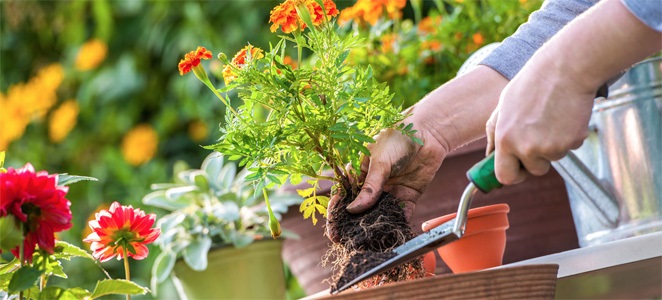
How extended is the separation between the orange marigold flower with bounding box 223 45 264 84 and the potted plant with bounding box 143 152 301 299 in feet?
2.39

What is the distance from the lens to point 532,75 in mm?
810

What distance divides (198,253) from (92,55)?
1.77 m

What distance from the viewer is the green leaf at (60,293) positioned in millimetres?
955

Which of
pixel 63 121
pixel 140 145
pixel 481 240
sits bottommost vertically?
pixel 140 145

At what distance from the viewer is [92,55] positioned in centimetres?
324

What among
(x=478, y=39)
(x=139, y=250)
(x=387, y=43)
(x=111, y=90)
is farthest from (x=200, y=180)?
(x=111, y=90)

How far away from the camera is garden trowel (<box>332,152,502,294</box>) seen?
0.81 meters

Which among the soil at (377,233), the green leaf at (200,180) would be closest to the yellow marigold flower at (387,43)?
the green leaf at (200,180)

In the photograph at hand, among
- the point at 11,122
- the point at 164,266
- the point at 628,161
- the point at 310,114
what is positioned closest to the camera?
the point at 310,114

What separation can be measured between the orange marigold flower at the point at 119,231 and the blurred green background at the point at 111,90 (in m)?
1.50

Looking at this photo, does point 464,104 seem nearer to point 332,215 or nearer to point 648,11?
point 332,215

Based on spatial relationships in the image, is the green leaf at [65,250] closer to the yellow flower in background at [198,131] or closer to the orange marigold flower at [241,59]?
the orange marigold flower at [241,59]

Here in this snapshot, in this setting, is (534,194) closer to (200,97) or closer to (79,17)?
(200,97)

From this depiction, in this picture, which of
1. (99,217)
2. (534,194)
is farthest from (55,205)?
(534,194)
